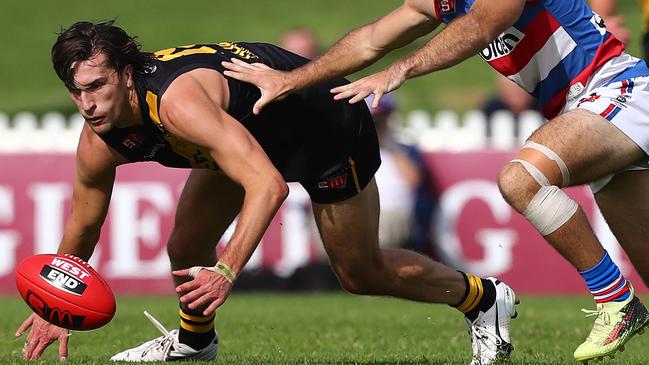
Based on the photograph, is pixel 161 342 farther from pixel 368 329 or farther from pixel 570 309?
pixel 570 309

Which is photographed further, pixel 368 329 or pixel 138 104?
pixel 368 329

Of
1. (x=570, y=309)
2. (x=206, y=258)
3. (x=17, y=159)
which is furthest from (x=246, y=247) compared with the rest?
(x=17, y=159)

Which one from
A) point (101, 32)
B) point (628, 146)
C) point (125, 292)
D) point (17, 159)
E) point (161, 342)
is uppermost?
point (101, 32)

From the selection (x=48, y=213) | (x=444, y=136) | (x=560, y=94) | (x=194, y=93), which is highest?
(x=194, y=93)

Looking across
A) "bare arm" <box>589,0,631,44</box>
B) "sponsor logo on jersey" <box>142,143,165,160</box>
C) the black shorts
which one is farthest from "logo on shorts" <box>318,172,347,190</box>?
"bare arm" <box>589,0,631,44</box>

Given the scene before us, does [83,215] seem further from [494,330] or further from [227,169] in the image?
[494,330]

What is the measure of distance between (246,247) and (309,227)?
7.15 m

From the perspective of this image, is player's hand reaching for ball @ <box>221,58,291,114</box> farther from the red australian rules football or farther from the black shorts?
the red australian rules football

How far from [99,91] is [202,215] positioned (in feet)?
4.03

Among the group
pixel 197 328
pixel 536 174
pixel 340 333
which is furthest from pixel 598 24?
pixel 340 333

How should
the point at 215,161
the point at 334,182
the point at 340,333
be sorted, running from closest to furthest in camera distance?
the point at 215,161 → the point at 334,182 → the point at 340,333

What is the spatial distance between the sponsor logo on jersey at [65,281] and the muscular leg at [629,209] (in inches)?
103

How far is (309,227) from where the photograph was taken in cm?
1272

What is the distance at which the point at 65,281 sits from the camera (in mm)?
6141
